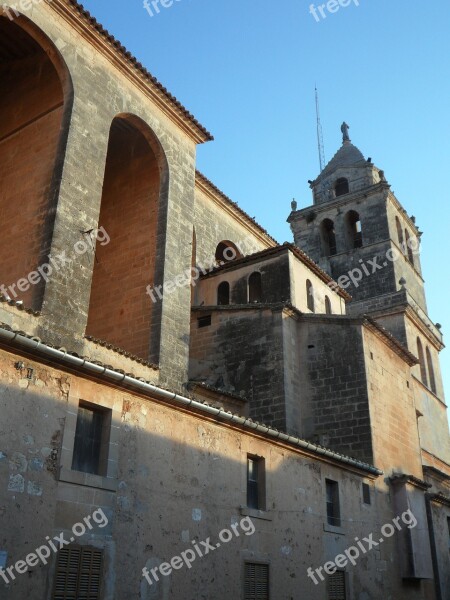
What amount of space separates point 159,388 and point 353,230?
2488cm

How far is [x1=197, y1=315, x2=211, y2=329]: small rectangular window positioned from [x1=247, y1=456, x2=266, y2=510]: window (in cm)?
744

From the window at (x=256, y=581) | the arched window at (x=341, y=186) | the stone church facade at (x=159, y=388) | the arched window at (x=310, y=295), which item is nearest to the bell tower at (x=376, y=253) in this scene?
the arched window at (x=341, y=186)

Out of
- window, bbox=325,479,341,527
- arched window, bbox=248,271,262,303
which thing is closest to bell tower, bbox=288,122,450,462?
arched window, bbox=248,271,262,303

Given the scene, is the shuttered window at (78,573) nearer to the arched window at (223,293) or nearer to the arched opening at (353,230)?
the arched window at (223,293)

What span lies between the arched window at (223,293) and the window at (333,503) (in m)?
8.86

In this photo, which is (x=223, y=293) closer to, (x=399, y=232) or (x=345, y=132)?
(x=399, y=232)

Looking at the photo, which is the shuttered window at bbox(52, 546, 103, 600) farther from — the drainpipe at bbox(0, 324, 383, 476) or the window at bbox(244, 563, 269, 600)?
the window at bbox(244, 563, 269, 600)

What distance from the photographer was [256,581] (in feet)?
33.7

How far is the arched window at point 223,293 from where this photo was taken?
68.9ft

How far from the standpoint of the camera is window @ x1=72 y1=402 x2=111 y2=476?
28.0ft

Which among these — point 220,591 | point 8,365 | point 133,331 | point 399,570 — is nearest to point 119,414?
point 8,365

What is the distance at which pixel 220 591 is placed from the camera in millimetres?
9508

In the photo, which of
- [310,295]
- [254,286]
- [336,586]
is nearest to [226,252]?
[254,286]

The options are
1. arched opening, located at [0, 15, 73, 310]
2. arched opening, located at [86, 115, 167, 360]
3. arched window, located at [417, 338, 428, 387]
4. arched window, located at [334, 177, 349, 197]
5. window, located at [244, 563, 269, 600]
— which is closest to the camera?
window, located at [244, 563, 269, 600]
